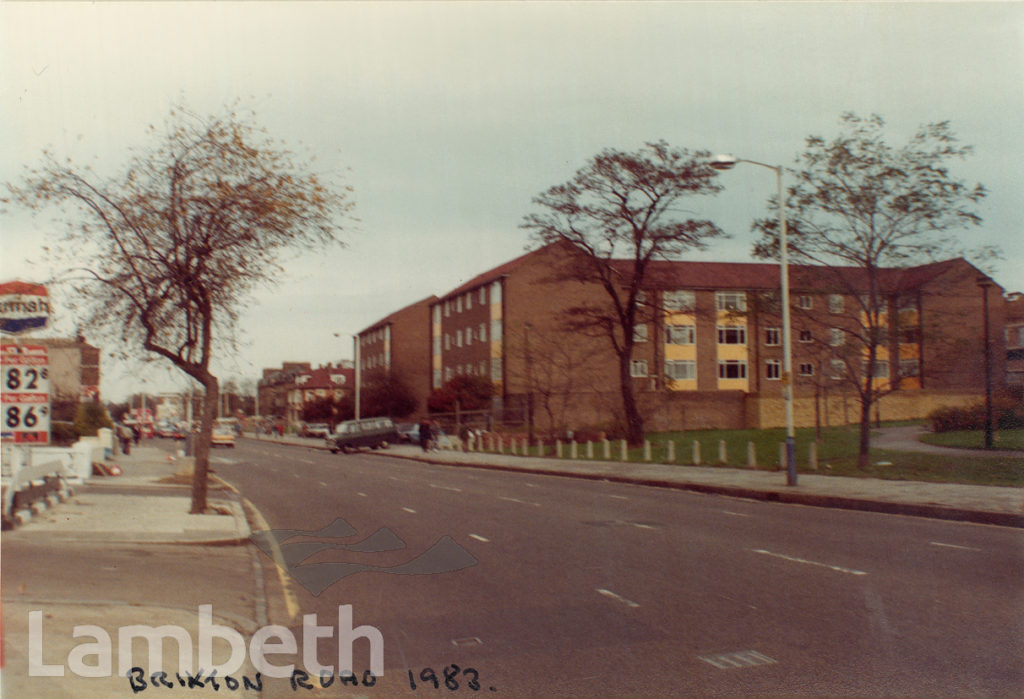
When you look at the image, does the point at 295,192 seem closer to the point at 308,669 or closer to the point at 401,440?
the point at 308,669

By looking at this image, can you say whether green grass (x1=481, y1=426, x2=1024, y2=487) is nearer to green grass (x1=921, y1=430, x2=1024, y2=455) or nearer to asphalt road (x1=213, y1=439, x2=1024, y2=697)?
green grass (x1=921, y1=430, x2=1024, y2=455)

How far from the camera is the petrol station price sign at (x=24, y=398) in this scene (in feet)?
36.6

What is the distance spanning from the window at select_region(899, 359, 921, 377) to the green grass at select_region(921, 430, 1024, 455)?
496 centimetres

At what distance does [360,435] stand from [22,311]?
155 feet

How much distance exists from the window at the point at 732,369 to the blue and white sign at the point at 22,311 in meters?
60.2

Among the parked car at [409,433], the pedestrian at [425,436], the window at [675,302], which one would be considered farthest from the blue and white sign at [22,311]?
the parked car at [409,433]

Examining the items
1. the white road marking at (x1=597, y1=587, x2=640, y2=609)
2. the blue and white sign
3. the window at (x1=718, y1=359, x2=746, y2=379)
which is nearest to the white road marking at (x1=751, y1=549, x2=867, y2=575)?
the white road marking at (x1=597, y1=587, x2=640, y2=609)

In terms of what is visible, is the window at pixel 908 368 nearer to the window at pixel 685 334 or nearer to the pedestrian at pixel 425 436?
the pedestrian at pixel 425 436

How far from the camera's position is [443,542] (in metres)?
13.3

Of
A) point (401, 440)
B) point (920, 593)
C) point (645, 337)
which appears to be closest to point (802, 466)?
point (920, 593)

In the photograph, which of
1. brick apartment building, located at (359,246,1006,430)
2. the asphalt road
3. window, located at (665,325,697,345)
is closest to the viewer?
the asphalt road

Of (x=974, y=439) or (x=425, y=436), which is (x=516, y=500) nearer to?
(x=974, y=439)

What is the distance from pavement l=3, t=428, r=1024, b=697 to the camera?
26.6ft

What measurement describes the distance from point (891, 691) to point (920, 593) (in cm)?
335
